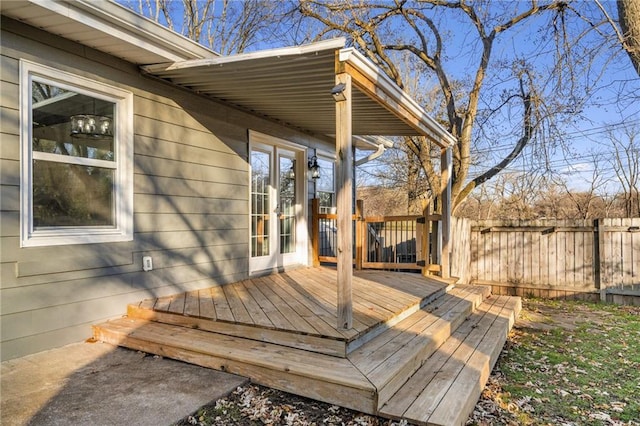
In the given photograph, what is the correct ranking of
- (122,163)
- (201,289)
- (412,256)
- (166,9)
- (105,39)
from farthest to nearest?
(166,9) < (412,256) < (201,289) < (122,163) < (105,39)

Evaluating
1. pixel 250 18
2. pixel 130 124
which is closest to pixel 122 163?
pixel 130 124

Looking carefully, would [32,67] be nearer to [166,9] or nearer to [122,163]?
[122,163]

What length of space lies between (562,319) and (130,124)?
5.69 m

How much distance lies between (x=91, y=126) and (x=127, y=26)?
0.93m

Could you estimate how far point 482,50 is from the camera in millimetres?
8203

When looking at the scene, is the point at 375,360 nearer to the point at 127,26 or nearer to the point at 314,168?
the point at 127,26

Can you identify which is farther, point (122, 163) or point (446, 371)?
point (122, 163)

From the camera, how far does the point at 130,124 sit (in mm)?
3619

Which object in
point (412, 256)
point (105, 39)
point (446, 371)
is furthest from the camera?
point (412, 256)

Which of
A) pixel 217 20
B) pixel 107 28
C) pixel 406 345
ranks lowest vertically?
pixel 406 345

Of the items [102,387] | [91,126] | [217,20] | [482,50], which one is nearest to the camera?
[102,387]

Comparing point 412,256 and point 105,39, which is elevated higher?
point 105,39

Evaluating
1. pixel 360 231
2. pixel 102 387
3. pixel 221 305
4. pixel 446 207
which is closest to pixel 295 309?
pixel 221 305

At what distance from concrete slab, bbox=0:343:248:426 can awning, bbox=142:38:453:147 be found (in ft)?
8.05
